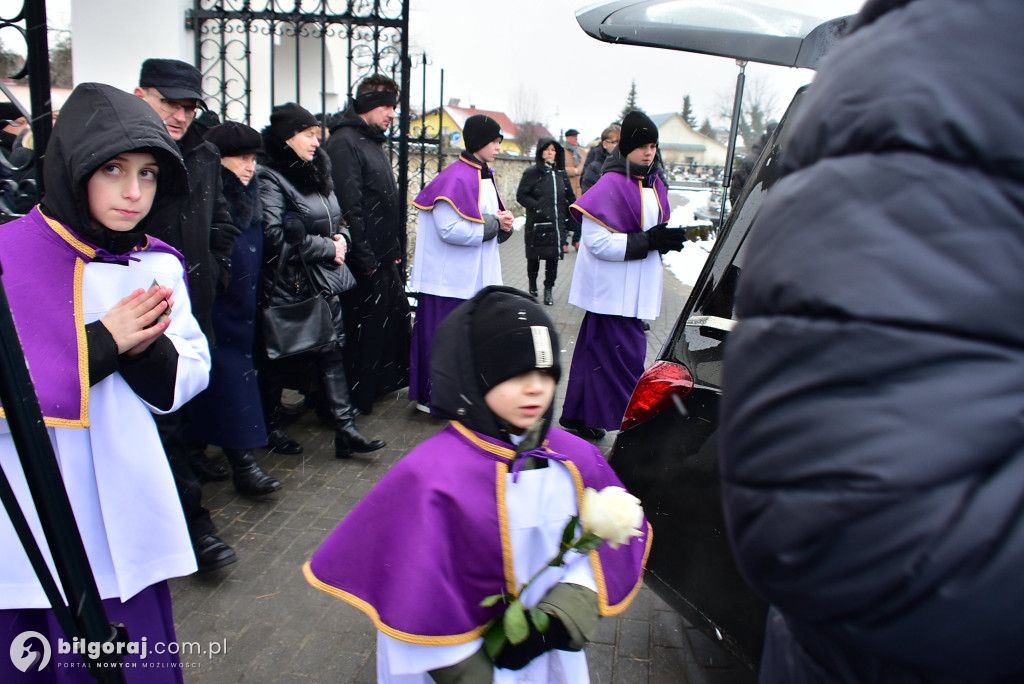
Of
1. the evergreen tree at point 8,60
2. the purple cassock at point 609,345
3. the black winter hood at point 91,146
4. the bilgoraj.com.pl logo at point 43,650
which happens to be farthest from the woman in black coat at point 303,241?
the bilgoraj.com.pl logo at point 43,650

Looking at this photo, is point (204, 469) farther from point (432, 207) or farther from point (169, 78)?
point (432, 207)

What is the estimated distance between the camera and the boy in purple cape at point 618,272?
211 inches

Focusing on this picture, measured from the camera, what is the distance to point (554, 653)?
2.19m

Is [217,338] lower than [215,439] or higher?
higher

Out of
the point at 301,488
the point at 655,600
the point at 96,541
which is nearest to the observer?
the point at 96,541

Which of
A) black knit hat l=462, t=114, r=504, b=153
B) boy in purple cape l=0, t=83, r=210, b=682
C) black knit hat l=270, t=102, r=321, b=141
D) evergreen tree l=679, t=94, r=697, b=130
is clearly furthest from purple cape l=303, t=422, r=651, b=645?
evergreen tree l=679, t=94, r=697, b=130

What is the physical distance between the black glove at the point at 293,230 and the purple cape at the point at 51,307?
2.26 m

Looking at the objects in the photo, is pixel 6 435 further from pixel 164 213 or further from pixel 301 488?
pixel 301 488

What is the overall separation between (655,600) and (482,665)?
1882mm

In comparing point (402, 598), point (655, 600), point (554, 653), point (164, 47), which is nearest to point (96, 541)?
point (402, 598)

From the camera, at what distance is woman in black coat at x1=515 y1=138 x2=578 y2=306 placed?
1101 cm

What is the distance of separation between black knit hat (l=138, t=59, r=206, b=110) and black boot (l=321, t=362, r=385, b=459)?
1779 mm

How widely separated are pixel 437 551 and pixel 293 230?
10.0ft

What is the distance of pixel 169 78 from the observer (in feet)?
12.6
